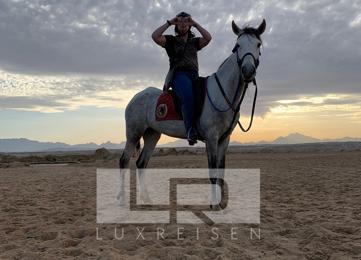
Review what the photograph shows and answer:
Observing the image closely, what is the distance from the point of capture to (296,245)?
516 cm

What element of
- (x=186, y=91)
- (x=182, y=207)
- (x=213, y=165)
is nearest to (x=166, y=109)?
(x=186, y=91)

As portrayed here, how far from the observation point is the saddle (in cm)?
718

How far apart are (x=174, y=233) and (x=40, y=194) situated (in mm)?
6785

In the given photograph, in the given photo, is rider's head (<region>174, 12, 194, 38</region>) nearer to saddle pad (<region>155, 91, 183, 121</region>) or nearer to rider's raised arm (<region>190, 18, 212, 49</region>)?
rider's raised arm (<region>190, 18, 212, 49</region>)

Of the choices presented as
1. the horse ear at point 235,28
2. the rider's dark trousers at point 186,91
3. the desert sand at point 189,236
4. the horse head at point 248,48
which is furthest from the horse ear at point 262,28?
the desert sand at point 189,236

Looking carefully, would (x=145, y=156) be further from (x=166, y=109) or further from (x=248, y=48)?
(x=248, y=48)

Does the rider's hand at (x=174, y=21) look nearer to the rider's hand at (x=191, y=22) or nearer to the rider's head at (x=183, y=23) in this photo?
the rider's head at (x=183, y=23)

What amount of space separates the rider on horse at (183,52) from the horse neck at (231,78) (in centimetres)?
62

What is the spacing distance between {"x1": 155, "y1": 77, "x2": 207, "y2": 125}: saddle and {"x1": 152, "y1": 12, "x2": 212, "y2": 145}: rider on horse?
0.12m

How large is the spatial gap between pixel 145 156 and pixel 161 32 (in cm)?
282

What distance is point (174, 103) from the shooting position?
301 inches

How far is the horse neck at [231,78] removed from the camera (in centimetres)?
700

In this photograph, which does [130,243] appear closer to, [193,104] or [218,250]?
[218,250]

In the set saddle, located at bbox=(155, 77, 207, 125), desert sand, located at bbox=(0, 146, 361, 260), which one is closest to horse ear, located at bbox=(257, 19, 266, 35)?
saddle, located at bbox=(155, 77, 207, 125)
